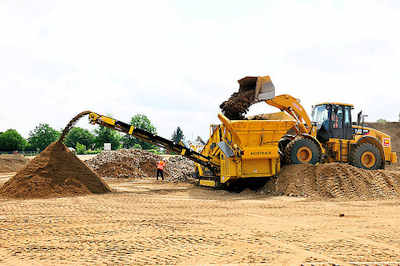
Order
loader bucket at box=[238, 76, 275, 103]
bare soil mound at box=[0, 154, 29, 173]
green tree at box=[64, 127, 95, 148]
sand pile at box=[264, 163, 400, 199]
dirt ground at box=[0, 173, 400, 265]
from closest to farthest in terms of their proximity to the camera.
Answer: dirt ground at box=[0, 173, 400, 265]
sand pile at box=[264, 163, 400, 199]
loader bucket at box=[238, 76, 275, 103]
bare soil mound at box=[0, 154, 29, 173]
green tree at box=[64, 127, 95, 148]

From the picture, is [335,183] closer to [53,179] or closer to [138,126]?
[53,179]

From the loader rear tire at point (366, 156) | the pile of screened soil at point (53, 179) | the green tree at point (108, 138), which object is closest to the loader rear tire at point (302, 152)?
the loader rear tire at point (366, 156)

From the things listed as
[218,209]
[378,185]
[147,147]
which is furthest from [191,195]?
[147,147]

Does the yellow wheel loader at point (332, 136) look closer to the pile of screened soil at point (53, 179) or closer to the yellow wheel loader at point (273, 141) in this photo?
the yellow wheel loader at point (273, 141)

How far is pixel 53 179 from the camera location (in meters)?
10.5

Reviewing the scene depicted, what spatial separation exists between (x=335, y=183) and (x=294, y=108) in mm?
3151

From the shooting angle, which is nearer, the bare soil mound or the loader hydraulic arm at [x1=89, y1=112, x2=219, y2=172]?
the loader hydraulic arm at [x1=89, y1=112, x2=219, y2=172]

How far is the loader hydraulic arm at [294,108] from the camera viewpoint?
42.0 ft

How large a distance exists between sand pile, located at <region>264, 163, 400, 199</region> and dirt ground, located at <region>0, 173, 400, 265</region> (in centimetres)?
154

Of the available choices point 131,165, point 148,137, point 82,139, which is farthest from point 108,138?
point 148,137

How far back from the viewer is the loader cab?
44.7 feet

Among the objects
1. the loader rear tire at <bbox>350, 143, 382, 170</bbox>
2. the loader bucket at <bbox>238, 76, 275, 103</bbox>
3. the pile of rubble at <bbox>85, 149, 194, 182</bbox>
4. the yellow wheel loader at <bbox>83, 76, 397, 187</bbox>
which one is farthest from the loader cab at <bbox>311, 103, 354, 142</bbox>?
the pile of rubble at <bbox>85, 149, 194, 182</bbox>

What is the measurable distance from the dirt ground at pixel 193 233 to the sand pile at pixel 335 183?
5.05 feet

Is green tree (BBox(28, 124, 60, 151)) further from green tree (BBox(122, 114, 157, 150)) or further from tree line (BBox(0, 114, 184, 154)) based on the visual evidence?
green tree (BBox(122, 114, 157, 150))
